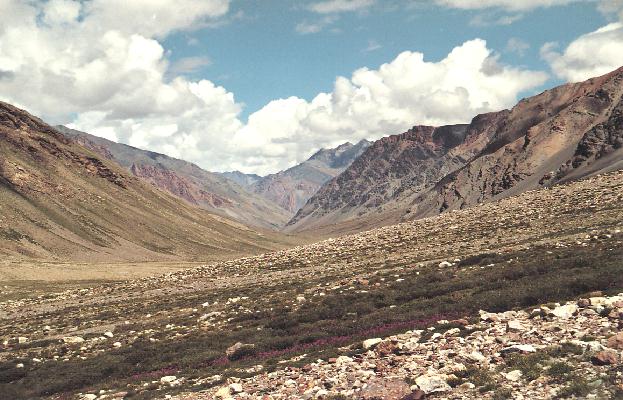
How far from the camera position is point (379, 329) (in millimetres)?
23609

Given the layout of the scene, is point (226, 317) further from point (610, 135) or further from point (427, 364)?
point (610, 135)

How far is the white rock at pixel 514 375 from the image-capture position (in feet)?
44.8

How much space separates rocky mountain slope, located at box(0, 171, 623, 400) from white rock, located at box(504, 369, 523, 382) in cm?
6

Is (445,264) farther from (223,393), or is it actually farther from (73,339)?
(73,339)

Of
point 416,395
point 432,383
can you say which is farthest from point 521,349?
point 416,395

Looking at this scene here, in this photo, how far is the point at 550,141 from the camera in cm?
17612

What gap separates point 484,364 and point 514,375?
1470 millimetres

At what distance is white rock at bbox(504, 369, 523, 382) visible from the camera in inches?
537

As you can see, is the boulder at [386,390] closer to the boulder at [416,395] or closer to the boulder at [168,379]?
the boulder at [416,395]

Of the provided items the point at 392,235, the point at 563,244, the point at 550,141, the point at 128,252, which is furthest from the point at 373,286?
the point at 128,252

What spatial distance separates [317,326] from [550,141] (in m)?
176

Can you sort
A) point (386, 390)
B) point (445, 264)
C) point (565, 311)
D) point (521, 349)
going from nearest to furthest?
1. point (386, 390)
2. point (521, 349)
3. point (565, 311)
4. point (445, 264)

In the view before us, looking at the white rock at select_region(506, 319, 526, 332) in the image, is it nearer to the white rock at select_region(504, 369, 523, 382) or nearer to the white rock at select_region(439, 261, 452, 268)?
the white rock at select_region(504, 369, 523, 382)

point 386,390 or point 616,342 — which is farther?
point 386,390
